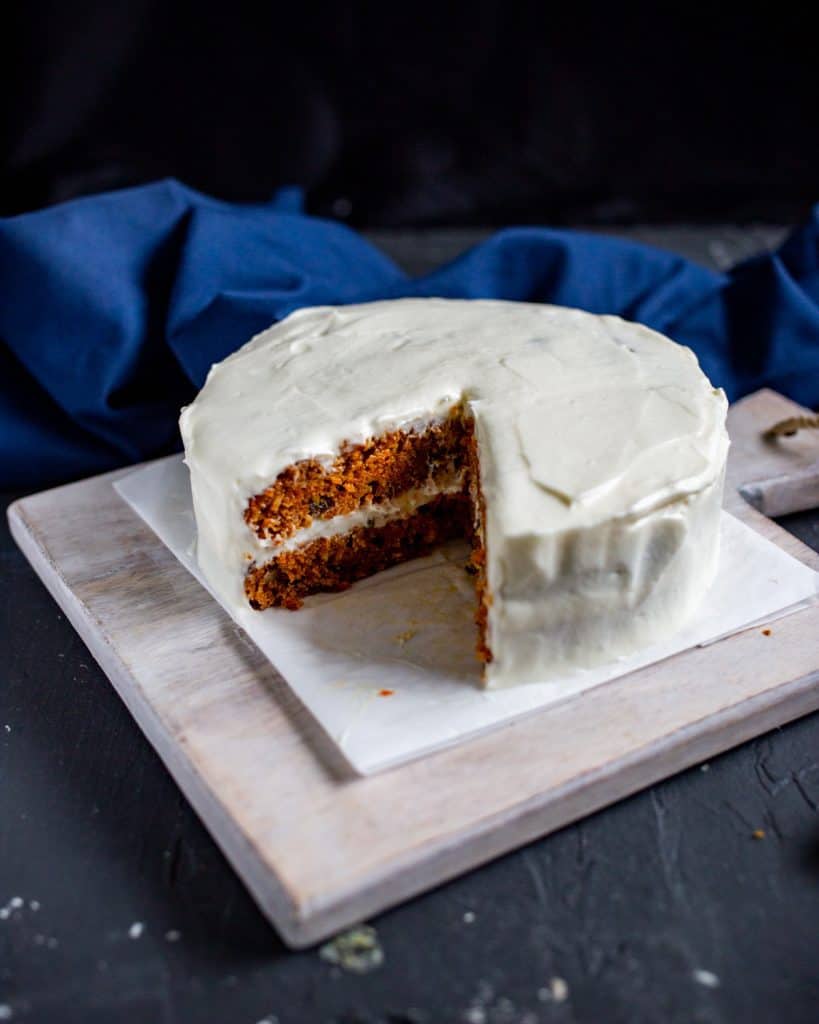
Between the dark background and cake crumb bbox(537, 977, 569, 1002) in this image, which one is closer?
cake crumb bbox(537, 977, 569, 1002)

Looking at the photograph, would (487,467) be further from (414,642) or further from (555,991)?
(555,991)

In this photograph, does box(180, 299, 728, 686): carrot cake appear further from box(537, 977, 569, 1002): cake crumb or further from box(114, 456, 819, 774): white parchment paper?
box(537, 977, 569, 1002): cake crumb

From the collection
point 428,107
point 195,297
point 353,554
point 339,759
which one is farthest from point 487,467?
point 428,107

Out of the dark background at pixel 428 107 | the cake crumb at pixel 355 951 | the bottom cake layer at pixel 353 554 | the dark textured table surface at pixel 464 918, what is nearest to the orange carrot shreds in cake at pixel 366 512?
the bottom cake layer at pixel 353 554

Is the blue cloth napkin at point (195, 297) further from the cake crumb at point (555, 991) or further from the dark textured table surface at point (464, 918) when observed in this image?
the cake crumb at point (555, 991)

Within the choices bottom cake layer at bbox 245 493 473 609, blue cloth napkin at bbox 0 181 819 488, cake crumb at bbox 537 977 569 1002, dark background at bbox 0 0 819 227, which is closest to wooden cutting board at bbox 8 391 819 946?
bottom cake layer at bbox 245 493 473 609
